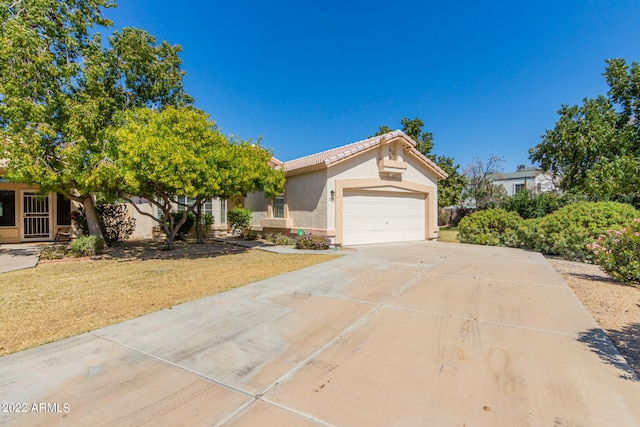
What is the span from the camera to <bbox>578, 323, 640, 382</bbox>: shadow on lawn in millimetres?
3346

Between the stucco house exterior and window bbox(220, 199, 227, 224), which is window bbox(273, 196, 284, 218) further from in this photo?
window bbox(220, 199, 227, 224)

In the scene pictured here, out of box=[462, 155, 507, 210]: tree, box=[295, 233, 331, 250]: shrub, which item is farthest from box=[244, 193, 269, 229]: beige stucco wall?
box=[462, 155, 507, 210]: tree

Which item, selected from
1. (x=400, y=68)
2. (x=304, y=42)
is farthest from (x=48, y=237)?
(x=400, y=68)

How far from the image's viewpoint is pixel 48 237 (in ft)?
51.9

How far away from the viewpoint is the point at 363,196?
14.4m

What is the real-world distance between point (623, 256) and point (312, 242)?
928cm

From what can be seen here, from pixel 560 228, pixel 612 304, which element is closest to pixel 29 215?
pixel 612 304

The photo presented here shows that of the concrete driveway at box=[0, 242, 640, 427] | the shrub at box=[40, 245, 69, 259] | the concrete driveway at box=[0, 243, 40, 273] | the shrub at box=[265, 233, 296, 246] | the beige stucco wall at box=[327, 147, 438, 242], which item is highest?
the beige stucco wall at box=[327, 147, 438, 242]

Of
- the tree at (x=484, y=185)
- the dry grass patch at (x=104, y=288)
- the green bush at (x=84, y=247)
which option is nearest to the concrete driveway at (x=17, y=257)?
the dry grass patch at (x=104, y=288)

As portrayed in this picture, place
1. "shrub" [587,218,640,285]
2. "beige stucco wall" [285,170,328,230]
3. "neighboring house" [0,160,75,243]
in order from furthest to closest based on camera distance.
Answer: "neighboring house" [0,160,75,243] → "beige stucco wall" [285,170,328,230] → "shrub" [587,218,640,285]

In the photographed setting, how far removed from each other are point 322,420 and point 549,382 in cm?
233

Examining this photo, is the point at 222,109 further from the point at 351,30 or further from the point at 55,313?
the point at 55,313

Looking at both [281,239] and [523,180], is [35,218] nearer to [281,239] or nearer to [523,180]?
[281,239]

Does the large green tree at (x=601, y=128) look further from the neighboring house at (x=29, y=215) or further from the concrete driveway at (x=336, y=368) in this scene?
the neighboring house at (x=29, y=215)
